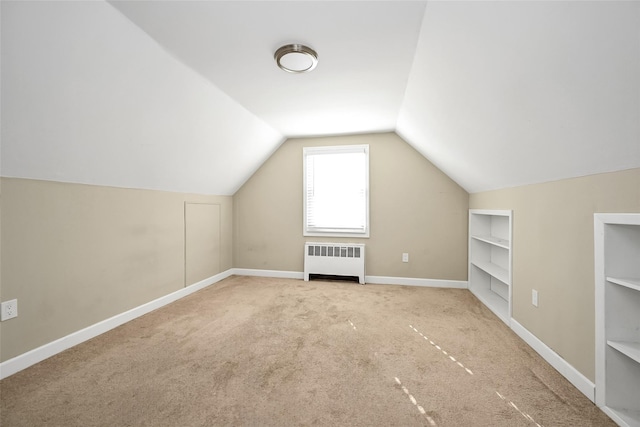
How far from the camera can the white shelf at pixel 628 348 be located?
1.34 metres

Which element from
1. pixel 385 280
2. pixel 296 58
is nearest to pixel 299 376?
pixel 296 58

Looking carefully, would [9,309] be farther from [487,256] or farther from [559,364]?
[487,256]

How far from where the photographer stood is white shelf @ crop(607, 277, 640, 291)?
1340 mm

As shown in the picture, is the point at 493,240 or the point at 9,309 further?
the point at 493,240

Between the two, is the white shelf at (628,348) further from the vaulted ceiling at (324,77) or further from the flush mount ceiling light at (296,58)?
the flush mount ceiling light at (296,58)

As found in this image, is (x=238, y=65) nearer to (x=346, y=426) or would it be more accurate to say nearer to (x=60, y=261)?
(x=60, y=261)

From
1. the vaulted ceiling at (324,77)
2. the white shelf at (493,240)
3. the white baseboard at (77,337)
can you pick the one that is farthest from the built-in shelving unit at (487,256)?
the white baseboard at (77,337)

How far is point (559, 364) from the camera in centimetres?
186

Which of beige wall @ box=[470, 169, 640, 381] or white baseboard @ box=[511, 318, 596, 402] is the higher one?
beige wall @ box=[470, 169, 640, 381]

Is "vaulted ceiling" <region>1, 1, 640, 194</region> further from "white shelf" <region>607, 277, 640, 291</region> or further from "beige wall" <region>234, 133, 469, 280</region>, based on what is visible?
"beige wall" <region>234, 133, 469, 280</region>

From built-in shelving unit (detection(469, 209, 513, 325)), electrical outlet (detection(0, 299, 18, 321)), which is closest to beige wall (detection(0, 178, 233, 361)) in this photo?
electrical outlet (detection(0, 299, 18, 321))

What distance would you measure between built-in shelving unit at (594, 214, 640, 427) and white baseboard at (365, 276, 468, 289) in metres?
2.34

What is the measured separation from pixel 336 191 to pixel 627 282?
3221mm

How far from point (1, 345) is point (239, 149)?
8.90 ft
